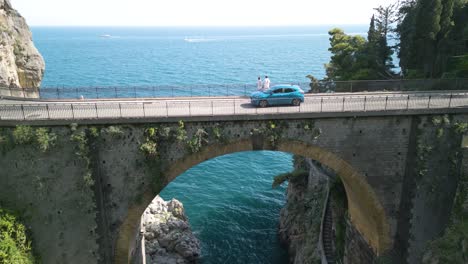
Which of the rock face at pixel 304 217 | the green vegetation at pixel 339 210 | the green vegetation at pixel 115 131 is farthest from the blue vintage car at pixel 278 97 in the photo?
the rock face at pixel 304 217

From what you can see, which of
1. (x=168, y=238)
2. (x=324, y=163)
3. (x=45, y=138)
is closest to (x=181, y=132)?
(x=45, y=138)

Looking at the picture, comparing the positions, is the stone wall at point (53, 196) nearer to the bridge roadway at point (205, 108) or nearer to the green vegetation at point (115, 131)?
the bridge roadway at point (205, 108)

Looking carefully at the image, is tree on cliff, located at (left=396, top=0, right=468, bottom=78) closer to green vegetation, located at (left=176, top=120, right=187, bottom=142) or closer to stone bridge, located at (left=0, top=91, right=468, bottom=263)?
stone bridge, located at (left=0, top=91, right=468, bottom=263)

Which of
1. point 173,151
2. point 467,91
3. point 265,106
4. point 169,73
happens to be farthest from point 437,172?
point 169,73

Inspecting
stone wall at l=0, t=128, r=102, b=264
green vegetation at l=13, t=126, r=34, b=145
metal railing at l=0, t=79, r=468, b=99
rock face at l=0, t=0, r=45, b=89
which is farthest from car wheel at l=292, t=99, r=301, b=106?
rock face at l=0, t=0, r=45, b=89

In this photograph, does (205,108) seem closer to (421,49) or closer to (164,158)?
(164,158)

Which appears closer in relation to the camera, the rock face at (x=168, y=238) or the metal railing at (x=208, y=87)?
the metal railing at (x=208, y=87)

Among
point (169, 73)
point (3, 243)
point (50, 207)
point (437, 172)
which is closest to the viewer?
point (3, 243)

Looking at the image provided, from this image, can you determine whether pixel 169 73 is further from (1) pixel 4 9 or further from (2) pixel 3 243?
(2) pixel 3 243
